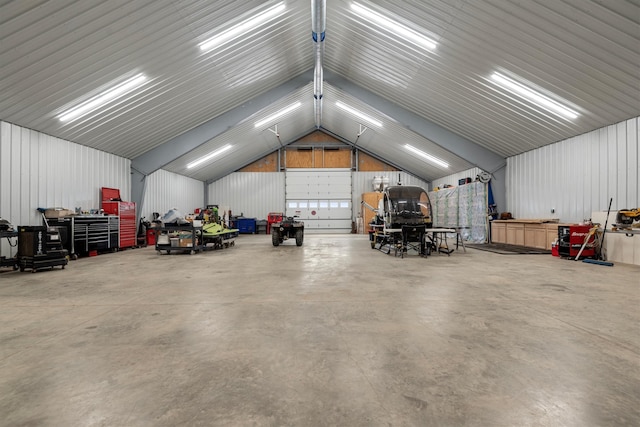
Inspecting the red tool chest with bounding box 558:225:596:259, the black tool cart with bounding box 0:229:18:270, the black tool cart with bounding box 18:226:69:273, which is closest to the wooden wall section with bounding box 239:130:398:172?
the red tool chest with bounding box 558:225:596:259

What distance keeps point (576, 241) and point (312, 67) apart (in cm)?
1133

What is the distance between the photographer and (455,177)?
17.3 metres

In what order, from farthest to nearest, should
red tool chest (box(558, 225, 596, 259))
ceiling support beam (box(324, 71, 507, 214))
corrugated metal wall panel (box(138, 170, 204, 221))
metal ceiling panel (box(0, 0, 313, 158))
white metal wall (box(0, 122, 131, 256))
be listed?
corrugated metal wall panel (box(138, 170, 204, 221)) < ceiling support beam (box(324, 71, 507, 214)) < red tool chest (box(558, 225, 596, 259)) < white metal wall (box(0, 122, 131, 256)) < metal ceiling panel (box(0, 0, 313, 158))

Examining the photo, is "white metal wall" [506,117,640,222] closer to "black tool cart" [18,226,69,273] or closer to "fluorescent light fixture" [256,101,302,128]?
"fluorescent light fixture" [256,101,302,128]

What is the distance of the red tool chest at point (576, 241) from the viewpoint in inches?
326

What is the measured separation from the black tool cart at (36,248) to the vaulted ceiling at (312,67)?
3136 mm

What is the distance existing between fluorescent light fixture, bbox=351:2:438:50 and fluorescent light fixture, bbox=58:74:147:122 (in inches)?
250

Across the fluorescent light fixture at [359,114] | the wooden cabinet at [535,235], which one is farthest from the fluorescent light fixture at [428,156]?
the wooden cabinet at [535,235]

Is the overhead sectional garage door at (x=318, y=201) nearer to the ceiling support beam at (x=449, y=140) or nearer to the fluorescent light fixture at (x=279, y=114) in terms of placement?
the fluorescent light fixture at (x=279, y=114)

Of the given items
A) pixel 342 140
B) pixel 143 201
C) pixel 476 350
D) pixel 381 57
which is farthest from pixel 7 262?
→ pixel 342 140

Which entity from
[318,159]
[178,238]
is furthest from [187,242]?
[318,159]

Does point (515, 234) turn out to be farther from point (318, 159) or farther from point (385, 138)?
point (318, 159)

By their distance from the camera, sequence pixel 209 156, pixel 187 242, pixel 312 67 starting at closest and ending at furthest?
1. pixel 187 242
2. pixel 312 67
3. pixel 209 156

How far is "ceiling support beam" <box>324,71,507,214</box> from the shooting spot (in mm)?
12594
